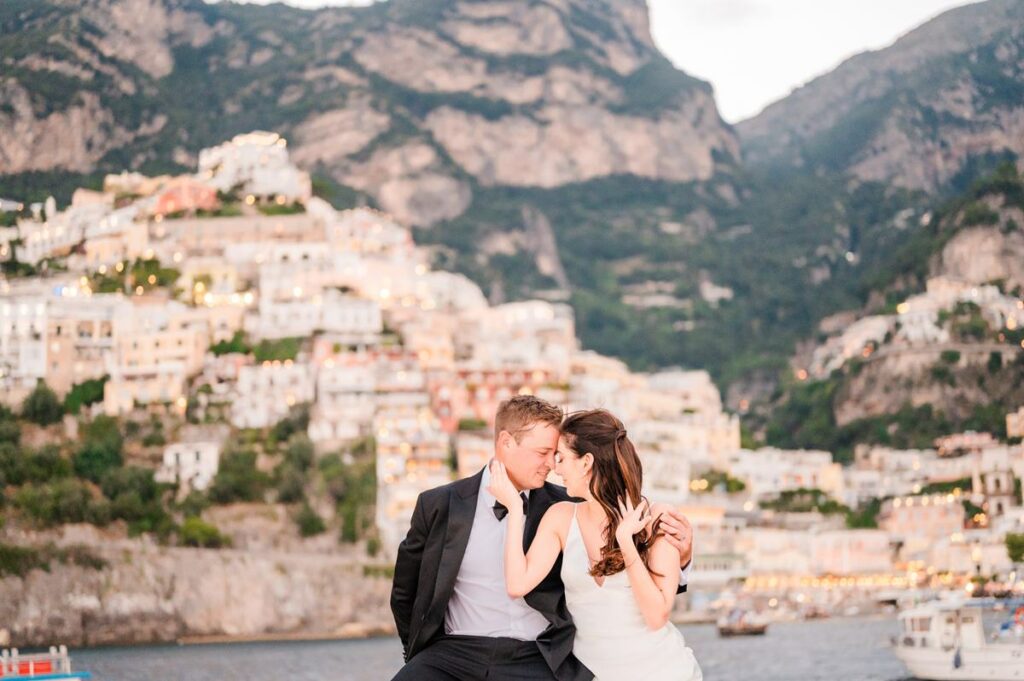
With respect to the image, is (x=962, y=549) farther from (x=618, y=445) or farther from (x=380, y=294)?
(x=618, y=445)

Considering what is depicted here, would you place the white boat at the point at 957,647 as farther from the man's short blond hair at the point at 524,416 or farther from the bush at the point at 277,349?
the bush at the point at 277,349

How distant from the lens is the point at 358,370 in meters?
117

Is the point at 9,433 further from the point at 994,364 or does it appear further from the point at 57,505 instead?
the point at 994,364

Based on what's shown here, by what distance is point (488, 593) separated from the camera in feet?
37.9

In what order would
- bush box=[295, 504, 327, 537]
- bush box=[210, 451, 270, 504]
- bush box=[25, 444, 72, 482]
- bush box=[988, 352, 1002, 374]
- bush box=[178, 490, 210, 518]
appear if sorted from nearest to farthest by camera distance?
1. bush box=[295, 504, 327, 537]
2. bush box=[178, 490, 210, 518]
3. bush box=[210, 451, 270, 504]
4. bush box=[25, 444, 72, 482]
5. bush box=[988, 352, 1002, 374]

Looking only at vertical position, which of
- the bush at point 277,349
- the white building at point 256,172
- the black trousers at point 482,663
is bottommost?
the black trousers at point 482,663

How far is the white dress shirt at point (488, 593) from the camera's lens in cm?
1152

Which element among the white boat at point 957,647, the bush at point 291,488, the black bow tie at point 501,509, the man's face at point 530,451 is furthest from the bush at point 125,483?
the man's face at point 530,451

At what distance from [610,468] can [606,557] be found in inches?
22.1

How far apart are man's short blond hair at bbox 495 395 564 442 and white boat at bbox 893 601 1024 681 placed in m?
51.5

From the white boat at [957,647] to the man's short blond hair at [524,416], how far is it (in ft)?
169

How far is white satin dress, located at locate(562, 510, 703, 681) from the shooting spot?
11.2 meters

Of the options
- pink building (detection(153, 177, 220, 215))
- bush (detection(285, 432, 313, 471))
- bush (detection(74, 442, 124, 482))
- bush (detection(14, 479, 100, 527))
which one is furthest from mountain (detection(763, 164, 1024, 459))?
bush (detection(14, 479, 100, 527))

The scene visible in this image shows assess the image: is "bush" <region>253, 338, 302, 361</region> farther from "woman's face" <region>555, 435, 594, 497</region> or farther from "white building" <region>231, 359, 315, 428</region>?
"woman's face" <region>555, 435, 594, 497</region>
